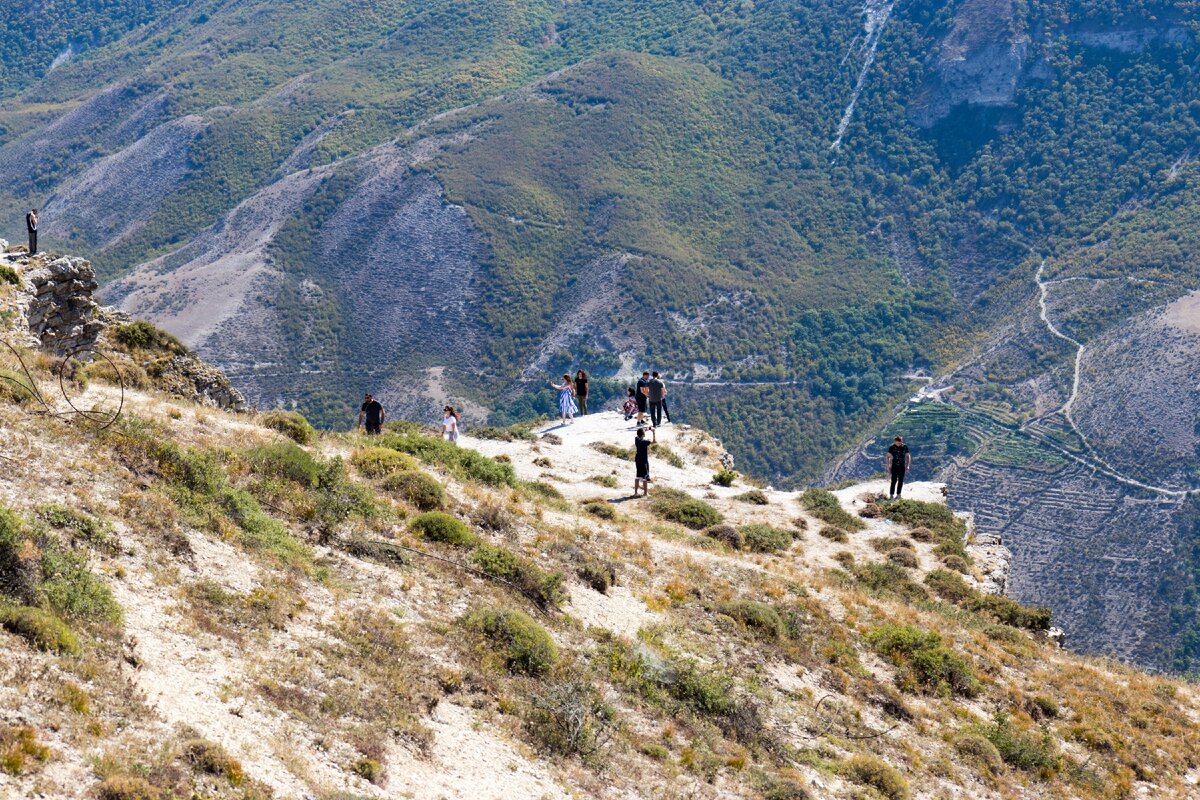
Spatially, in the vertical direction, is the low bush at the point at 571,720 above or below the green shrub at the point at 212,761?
below

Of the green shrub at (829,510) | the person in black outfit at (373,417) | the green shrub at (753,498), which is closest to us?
the person in black outfit at (373,417)

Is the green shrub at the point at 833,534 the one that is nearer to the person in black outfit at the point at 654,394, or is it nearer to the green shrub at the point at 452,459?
the person in black outfit at the point at 654,394

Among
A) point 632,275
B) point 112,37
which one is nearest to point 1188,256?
point 632,275

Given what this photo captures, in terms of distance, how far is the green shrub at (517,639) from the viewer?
15867 mm

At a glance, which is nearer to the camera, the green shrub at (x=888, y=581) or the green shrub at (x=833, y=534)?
the green shrub at (x=888, y=581)

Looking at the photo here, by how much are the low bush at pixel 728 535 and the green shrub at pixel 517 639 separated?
37.5 ft

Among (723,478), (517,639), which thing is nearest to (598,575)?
(517,639)

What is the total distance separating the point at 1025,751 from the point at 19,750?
577 inches

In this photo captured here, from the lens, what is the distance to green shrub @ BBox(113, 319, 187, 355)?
27.4 metres

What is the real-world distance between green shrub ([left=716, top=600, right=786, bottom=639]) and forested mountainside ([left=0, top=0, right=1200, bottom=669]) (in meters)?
43.8

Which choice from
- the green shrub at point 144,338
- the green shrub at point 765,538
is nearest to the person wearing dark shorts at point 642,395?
the green shrub at point 765,538

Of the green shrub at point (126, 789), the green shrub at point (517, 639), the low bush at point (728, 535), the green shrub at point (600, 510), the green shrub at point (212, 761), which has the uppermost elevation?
the green shrub at point (126, 789)

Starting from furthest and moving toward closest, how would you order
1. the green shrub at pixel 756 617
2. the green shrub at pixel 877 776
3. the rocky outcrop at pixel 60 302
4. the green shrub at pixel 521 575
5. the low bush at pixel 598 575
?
the rocky outcrop at pixel 60 302 → the green shrub at pixel 756 617 → the low bush at pixel 598 575 → the green shrub at pixel 521 575 → the green shrub at pixel 877 776

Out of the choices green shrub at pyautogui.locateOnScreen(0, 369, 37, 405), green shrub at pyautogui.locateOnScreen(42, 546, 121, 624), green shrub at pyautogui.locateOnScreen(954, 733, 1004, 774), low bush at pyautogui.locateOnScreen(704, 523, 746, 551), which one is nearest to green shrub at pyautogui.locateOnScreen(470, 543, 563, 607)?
green shrub at pyautogui.locateOnScreen(42, 546, 121, 624)
